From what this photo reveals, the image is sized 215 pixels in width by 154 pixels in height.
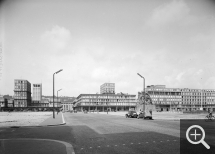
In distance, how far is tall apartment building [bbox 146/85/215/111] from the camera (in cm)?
15925

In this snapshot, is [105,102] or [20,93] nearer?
[105,102]

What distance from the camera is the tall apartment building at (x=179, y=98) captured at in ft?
522

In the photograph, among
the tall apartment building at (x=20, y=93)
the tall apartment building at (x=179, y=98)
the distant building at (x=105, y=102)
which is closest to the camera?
the tall apartment building at (x=179, y=98)

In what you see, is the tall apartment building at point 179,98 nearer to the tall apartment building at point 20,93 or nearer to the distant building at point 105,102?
the distant building at point 105,102

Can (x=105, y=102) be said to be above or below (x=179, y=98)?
below

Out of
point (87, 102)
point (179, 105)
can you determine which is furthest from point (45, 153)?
point (179, 105)

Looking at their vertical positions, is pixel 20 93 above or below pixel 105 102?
above

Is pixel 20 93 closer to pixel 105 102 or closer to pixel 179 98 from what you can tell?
pixel 105 102

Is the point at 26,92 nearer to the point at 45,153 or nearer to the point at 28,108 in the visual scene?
the point at 28,108

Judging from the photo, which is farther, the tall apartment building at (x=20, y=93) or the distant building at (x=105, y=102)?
the tall apartment building at (x=20, y=93)

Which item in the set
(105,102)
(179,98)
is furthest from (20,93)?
(179,98)

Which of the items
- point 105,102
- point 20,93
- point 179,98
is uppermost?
point 20,93

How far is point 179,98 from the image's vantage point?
166 metres

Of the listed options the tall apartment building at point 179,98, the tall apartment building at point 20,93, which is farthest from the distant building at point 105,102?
the tall apartment building at point 20,93
